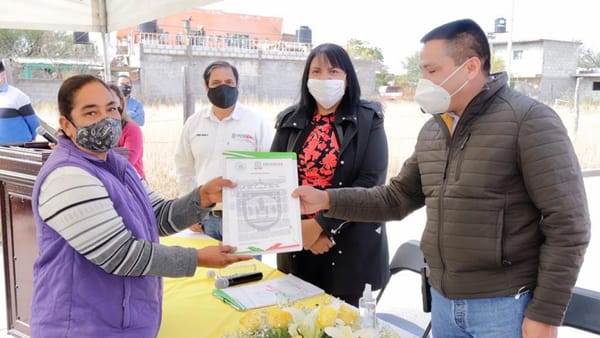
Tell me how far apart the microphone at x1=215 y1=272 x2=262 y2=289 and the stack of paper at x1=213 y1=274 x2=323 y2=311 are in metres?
0.03

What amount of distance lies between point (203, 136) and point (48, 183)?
163 cm

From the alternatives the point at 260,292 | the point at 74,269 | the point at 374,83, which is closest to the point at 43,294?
the point at 74,269

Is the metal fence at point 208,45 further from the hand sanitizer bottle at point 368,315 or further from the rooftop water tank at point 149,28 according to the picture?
the hand sanitizer bottle at point 368,315

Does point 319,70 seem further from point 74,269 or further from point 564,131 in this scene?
point 74,269

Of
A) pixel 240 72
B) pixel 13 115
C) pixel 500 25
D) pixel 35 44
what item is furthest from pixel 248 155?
pixel 35 44

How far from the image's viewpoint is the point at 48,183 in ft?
4.21

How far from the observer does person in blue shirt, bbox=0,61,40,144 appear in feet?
14.4

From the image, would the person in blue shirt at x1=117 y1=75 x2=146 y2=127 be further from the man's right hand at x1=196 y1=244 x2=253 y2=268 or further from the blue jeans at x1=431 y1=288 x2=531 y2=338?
the blue jeans at x1=431 y1=288 x2=531 y2=338

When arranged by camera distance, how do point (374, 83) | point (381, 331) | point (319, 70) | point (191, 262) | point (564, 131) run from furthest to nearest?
1. point (374, 83)
2. point (319, 70)
3. point (191, 262)
4. point (564, 131)
5. point (381, 331)

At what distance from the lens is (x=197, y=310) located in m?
1.75

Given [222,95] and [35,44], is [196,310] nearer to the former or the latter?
[222,95]

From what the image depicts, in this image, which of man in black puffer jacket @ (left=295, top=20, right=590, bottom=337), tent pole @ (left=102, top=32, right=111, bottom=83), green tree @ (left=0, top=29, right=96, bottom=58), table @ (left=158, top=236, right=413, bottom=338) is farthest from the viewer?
green tree @ (left=0, top=29, right=96, bottom=58)

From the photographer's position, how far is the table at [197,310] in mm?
1598

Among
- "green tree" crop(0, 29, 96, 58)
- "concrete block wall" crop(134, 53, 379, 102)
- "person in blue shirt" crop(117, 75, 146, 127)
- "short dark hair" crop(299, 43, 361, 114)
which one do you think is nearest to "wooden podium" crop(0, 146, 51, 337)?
"short dark hair" crop(299, 43, 361, 114)
